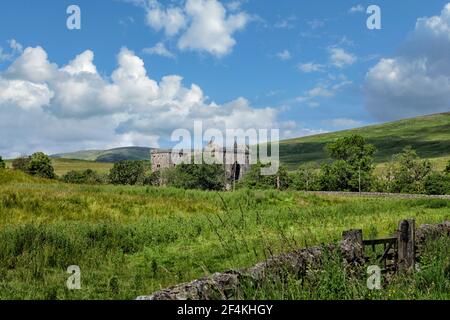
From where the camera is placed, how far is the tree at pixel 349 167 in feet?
319

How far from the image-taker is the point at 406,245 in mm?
11070

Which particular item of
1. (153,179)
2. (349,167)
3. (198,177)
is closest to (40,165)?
(153,179)

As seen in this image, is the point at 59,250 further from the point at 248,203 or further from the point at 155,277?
the point at 248,203

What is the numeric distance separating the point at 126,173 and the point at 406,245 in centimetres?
12761

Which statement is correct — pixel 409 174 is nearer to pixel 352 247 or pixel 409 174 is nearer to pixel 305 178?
pixel 305 178

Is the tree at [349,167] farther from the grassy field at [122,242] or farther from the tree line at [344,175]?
the grassy field at [122,242]

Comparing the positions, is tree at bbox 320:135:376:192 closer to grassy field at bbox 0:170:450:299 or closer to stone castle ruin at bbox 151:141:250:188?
stone castle ruin at bbox 151:141:250:188

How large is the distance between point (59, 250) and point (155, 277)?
4.60m

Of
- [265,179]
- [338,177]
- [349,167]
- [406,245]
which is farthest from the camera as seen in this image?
[265,179]

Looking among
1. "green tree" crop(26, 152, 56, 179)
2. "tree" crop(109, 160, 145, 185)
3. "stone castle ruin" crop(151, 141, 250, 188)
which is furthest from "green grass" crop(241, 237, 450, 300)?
"tree" crop(109, 160, 145, 185)

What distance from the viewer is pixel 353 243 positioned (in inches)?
402

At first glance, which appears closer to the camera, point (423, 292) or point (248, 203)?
point (423, 292)

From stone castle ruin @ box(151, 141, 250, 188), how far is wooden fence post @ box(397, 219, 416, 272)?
396 ft
